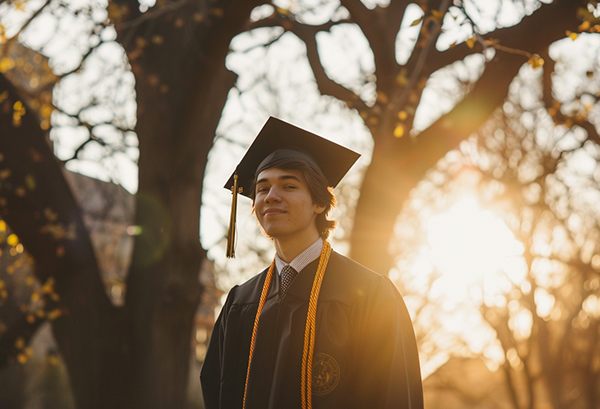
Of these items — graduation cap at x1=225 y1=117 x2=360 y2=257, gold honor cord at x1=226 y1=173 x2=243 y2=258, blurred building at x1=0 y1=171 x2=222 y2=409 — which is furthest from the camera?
blurred building at x1=0 y1=171 x2=222 y2=409

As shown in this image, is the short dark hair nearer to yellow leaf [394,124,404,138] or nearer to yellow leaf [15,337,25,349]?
yellow leaf [394,124,404,138]

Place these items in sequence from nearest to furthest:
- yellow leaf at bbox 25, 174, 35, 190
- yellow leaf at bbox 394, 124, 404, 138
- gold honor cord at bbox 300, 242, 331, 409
Result: gold honor cord at bbox 300, 242, 331, 409 < yellow leaf at bbox 394, 124, 404, 138 < yellow leaf at bbox 25, 174, 35, 190

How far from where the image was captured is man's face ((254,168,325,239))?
2182 millimetres

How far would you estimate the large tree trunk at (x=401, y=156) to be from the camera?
4.08 meters

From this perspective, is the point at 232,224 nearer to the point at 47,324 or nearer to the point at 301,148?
the point at 301,148

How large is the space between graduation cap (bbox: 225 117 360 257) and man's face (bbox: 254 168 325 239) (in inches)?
4.5

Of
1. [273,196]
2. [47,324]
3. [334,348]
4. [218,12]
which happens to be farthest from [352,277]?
[47,324]

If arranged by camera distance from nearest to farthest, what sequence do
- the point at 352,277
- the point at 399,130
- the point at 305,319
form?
the point at 305,319, the point at 352,277, the point at 399,130

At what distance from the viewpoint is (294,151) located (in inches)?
94.7

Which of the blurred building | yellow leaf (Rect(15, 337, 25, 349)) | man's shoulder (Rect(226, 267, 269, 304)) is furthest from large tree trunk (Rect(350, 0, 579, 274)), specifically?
the blurred building

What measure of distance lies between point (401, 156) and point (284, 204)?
2.36m

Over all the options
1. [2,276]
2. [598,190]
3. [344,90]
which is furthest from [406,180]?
[2,276]

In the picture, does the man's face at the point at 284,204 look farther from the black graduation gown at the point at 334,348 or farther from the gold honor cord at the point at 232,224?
the gold honor cord at the point at 232,224

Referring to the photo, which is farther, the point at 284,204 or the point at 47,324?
the point at 47,324
